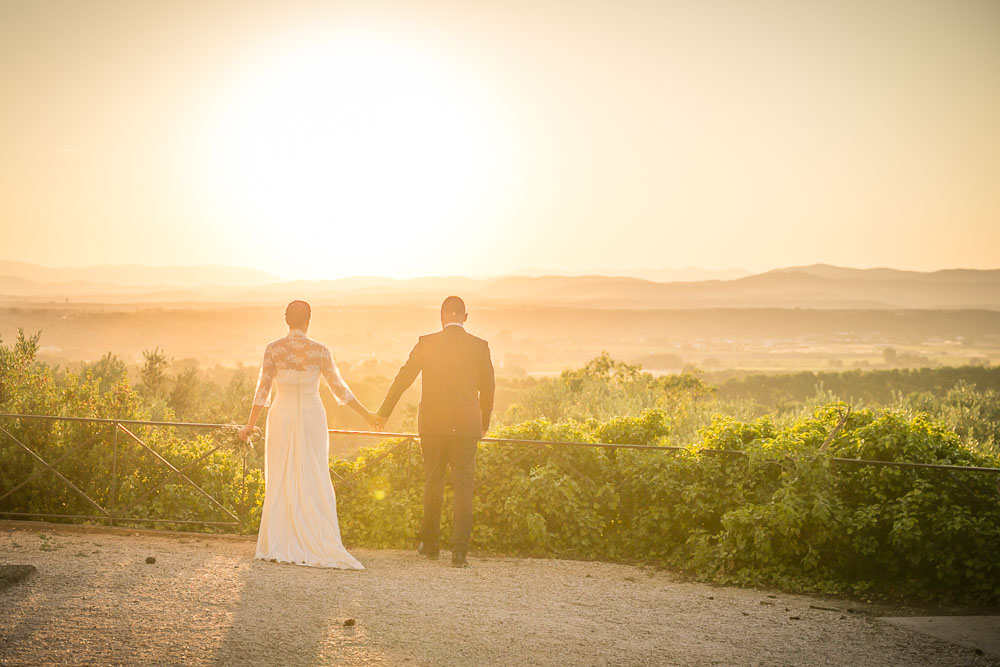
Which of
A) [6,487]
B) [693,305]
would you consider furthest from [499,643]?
[693,305]

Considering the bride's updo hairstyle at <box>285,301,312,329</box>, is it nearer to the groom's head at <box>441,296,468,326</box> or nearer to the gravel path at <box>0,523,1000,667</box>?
the groom's head at <box>441,296,468,326</box>

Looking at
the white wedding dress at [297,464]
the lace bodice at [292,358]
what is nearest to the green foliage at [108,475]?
the white wedding dress at [297,464]

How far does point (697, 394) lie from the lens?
3294cm

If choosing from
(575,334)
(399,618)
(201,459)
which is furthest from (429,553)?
(575,334)

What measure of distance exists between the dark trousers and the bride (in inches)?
32.8

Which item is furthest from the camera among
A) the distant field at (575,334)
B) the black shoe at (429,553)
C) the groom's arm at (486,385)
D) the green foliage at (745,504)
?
the distant field at (575,334)

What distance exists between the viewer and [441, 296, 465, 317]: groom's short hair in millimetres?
7844

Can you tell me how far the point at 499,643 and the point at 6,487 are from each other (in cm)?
713

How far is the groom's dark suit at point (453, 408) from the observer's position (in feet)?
25.2

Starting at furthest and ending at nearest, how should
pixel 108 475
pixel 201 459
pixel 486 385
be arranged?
pixel 108 475 → pixel 201 459 → pixel 486 385

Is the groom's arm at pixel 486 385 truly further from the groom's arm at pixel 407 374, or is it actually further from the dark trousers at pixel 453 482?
the groom's arm at pixel 407 374

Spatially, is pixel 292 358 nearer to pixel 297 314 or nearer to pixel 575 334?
pixel 297 314

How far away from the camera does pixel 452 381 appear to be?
7711 mm

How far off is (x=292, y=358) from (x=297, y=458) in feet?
2.90
